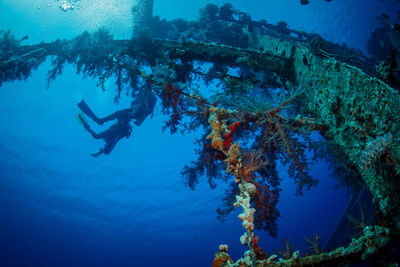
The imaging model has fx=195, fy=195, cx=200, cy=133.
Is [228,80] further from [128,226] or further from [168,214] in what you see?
[128,226]

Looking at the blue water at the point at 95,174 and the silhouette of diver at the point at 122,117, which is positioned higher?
the blue water at the point at 95,174

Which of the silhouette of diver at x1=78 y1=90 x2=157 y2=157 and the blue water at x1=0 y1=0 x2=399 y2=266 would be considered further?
the blue water at x1=0 y1=0 x2=399 y2=266

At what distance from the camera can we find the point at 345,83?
107 inches

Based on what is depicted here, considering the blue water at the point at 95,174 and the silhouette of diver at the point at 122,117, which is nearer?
the silhouette of diver at the point at 122,117

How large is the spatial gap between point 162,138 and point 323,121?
35.7 meters

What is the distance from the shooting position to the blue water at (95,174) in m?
25.0

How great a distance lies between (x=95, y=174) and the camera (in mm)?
34500

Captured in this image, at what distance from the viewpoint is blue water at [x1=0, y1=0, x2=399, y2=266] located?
24966 mm

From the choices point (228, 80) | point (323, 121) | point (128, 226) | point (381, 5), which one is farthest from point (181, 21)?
point (128, 226)

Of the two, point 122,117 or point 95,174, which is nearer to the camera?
point 122,117

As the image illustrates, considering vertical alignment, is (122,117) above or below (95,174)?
below

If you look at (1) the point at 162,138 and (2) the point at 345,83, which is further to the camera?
(1) the point at 162,138

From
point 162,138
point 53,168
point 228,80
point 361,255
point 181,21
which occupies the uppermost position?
point 162,138

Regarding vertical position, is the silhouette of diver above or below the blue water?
below
